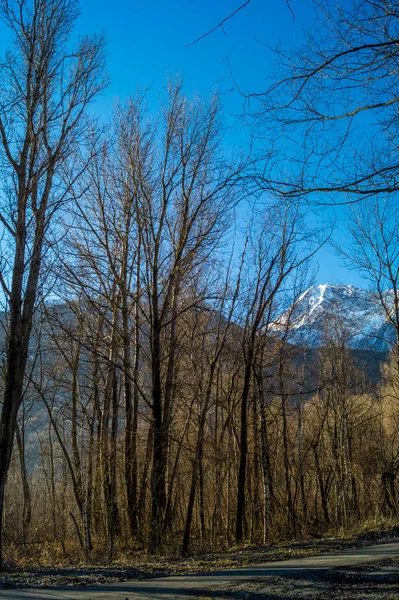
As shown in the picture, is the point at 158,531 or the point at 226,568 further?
the point at 158,531

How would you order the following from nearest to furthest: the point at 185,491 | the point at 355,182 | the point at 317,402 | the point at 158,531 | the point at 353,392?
1. the point at 355,182
2. the point at 158,531
3. the point at 185,491
4. the point at 317,402
5. the point at 353,392

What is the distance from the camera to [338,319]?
21.7 metres

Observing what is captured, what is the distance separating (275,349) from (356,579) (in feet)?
40.9

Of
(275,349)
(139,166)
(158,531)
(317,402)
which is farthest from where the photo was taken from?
(317,402)

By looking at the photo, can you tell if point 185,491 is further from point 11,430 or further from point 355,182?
point 355,182

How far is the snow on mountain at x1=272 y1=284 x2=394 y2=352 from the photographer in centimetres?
1697

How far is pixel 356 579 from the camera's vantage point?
504 centimetres

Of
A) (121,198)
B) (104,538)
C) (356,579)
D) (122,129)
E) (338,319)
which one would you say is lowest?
(104,538)

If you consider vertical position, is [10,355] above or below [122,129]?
below

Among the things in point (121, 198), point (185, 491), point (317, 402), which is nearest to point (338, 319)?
point (317, 402)

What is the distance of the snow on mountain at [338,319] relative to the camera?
16969 mm

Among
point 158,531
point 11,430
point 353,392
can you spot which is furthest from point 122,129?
point 353,392

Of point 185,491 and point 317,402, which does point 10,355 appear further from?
point 317,402

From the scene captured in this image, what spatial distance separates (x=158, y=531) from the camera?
444 inches
